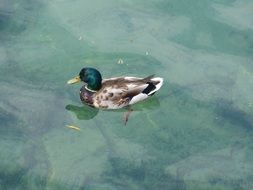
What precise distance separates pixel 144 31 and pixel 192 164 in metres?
3.05

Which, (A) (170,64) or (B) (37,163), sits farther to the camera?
(A) (170,64)

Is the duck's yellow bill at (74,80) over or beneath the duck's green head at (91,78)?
beneath

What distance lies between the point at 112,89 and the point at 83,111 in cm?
60

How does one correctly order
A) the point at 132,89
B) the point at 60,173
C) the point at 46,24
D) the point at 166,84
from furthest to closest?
the point at 46,24 < the point at 166,84 < the point at 132,89 < the point at 60,173

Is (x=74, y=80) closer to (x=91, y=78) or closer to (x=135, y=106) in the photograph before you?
(x=91, y=78)

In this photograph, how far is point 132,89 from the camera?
7.81 metres

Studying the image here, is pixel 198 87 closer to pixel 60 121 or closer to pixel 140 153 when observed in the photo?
pixel 140 153

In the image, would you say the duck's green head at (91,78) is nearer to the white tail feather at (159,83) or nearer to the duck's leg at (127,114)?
the duck's leg at (127,114)

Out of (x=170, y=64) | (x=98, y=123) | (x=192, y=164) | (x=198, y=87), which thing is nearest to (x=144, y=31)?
(x=170, y=64)

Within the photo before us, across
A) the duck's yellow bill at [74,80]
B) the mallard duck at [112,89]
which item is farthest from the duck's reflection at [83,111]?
the duck's yellow bill at [74,80]

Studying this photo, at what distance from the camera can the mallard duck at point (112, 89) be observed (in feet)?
25.6

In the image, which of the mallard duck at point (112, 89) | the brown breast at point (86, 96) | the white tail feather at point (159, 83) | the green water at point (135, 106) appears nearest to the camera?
the green water at point (135, 106)

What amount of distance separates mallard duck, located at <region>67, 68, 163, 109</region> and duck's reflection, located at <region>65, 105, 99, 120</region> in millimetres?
119

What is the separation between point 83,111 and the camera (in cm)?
805
